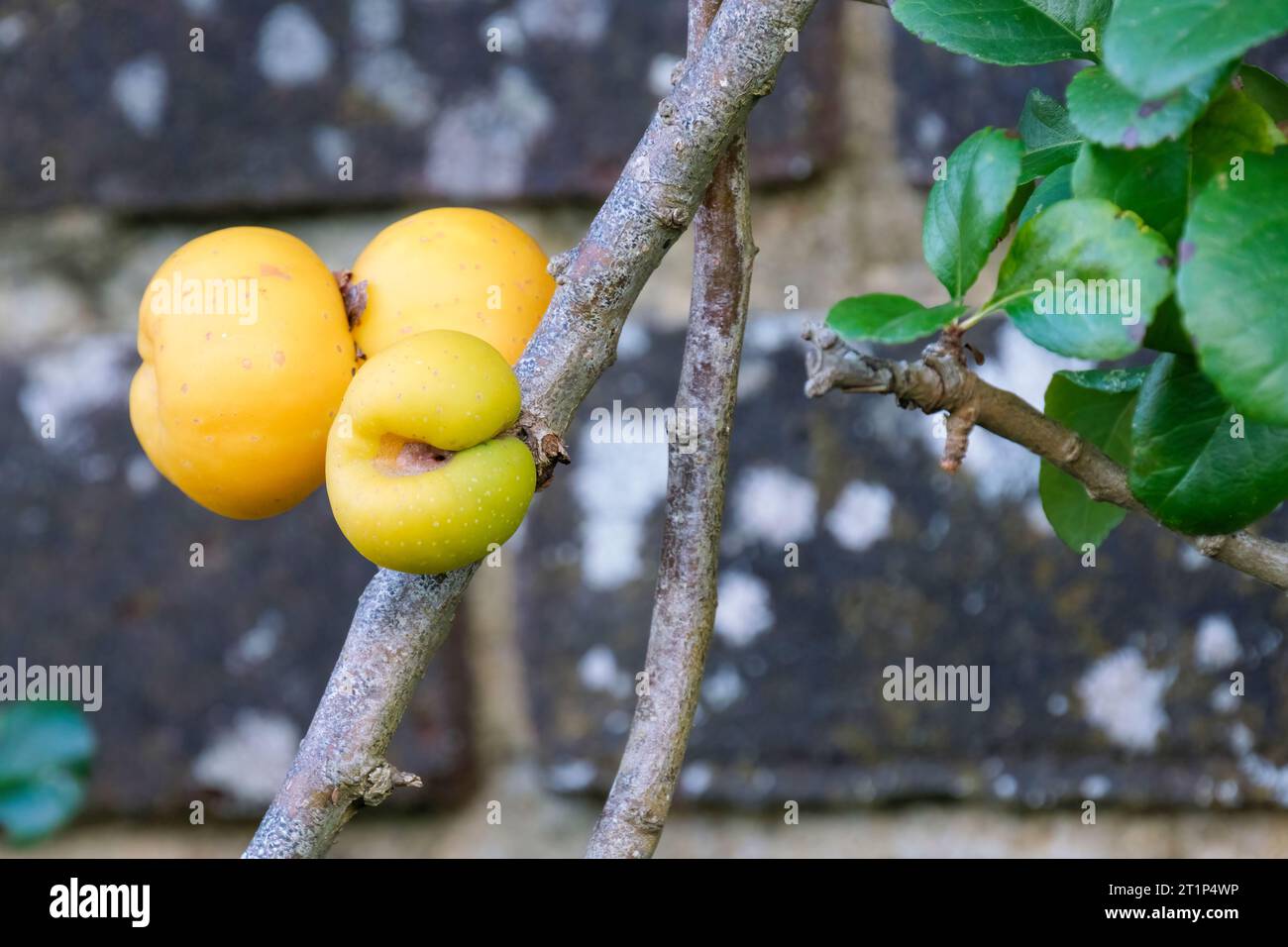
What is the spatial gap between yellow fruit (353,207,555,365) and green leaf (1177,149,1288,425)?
136 mm

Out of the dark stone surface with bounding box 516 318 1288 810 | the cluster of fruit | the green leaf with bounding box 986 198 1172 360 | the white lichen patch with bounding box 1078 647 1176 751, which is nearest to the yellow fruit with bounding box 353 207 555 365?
the cluster of fruit

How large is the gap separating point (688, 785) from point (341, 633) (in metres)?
0.18

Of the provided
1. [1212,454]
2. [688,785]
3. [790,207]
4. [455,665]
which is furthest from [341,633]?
[1212,454]

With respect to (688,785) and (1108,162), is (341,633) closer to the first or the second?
(688,785)

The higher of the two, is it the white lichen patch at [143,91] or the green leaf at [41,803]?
the white lichen patch at [143,91]

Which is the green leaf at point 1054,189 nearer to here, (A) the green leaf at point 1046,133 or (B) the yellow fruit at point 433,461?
(A) the green leaf at point 1046,133

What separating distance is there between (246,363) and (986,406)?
5.9 inches

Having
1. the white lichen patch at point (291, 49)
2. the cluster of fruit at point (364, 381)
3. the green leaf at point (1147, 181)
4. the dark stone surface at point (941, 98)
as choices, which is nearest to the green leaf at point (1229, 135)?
the green leaf at point (1147, 181)

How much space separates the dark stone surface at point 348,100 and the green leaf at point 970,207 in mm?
331

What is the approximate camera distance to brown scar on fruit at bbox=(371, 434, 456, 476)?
234 mm

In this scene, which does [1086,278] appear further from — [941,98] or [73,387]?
[73,387]

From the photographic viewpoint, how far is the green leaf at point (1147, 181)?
22cm

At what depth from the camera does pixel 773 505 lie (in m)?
0.57

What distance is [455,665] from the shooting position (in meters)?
0.59
